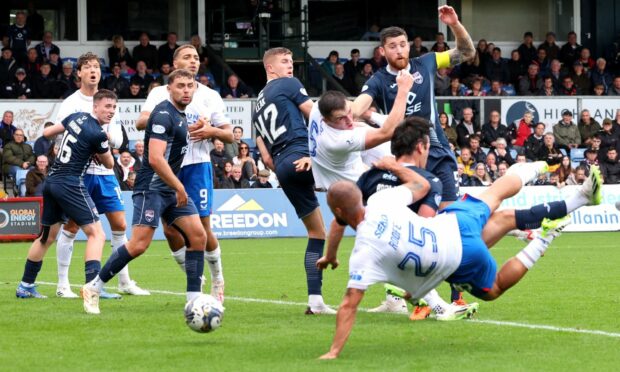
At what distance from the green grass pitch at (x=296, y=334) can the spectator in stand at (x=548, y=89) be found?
18550 millimetres

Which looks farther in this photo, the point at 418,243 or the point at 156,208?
the point at 156,208

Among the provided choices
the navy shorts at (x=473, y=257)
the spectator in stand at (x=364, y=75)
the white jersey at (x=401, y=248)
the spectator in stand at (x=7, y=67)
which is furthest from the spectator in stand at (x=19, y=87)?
the white jersey at (x=401, y=248)

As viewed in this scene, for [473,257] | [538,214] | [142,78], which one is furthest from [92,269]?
[142,78]

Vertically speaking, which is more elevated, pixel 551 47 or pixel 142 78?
pixel 551 47

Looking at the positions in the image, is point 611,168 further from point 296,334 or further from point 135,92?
point 296,334

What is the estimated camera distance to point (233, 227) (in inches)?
933

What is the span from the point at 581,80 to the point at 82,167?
2422cm

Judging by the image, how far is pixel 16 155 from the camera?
25.5 metres

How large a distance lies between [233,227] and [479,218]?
15.5 m

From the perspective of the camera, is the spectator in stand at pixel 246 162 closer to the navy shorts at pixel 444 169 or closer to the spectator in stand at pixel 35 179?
the spectator in stand at pixel 35 179

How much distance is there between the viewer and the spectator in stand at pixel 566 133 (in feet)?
96.6

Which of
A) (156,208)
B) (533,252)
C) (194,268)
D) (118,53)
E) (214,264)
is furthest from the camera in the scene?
(118,53)

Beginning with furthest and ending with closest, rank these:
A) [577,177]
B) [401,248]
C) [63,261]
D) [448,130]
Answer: [448,130], [577,177], [63,261], [401,248]

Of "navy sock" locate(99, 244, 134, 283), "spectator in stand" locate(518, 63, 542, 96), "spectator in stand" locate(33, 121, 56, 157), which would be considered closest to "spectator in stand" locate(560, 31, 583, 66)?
"spectator in stand" locate(518, 63, 542, 96)
